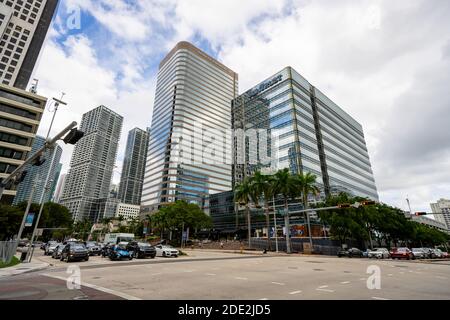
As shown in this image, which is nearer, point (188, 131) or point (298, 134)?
point (298, 134)

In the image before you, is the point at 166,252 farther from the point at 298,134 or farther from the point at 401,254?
the point at 298,134

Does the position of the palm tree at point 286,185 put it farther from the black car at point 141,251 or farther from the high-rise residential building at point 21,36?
the high-rise residential building at point 21,36

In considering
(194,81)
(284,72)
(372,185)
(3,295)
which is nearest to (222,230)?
(284,72)

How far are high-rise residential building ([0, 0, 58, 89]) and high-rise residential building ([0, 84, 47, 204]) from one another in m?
30.8

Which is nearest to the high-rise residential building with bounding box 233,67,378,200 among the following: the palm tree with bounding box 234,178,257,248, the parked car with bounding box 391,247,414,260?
the palm tree with bounding box 234,178,257,248

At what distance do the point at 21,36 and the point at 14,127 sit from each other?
52848 mm

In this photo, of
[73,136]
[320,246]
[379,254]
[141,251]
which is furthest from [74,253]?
[379,254]

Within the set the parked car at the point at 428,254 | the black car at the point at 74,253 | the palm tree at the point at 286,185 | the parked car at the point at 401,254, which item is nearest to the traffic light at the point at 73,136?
the black car at the point at 74,253

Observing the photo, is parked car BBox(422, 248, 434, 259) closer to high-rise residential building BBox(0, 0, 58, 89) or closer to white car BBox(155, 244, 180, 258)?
white car BBox(155, 244, 180, 258)

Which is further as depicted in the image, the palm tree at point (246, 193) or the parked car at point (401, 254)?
the palm tree at point (246, 193)

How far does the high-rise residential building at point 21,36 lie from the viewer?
80250 mm

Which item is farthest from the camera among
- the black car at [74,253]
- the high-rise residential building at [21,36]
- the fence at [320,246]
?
the high-rise residential building at [21,36]

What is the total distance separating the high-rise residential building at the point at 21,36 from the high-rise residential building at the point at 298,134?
259 ft

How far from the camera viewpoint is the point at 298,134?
70312 millimetres
